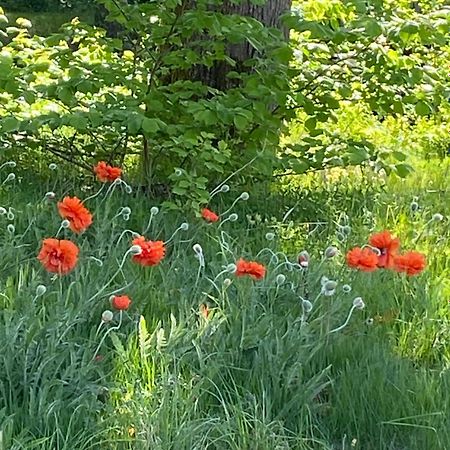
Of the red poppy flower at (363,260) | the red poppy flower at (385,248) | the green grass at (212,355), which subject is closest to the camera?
the green grass at (212,355)

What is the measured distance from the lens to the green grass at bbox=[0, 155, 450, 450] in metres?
1.67

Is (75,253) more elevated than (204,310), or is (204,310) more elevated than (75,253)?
(75,253)

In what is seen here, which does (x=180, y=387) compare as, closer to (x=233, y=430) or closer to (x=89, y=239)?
(x=233, y=430)

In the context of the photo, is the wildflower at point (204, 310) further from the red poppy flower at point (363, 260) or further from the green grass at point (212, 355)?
the red poppy flower at point (363, 260)

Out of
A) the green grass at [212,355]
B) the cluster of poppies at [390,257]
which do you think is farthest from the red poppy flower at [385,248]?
the green grass at [212,355]

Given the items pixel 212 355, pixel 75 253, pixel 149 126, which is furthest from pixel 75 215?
pixel 149 126

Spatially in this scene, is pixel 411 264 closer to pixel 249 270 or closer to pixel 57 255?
pixel 249 270

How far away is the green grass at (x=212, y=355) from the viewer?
5.49 ft

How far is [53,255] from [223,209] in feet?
5.18

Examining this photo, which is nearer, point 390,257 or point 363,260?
point 363,260

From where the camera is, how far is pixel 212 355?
1956 millimetres

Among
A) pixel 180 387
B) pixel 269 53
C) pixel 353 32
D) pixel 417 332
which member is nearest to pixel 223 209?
pixel 269 53

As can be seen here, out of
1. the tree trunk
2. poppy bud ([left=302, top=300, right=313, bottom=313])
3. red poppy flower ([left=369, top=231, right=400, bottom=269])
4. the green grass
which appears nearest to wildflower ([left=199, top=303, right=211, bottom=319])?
the green grass

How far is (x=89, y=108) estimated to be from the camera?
3.35 metres
